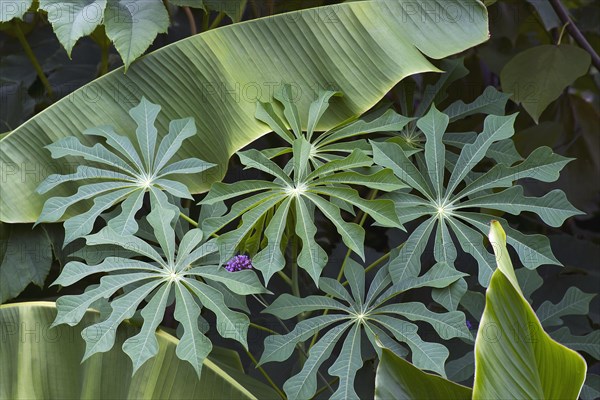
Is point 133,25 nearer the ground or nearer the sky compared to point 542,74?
nearer the ground

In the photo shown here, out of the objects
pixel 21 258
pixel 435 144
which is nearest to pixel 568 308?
pixel 435 144

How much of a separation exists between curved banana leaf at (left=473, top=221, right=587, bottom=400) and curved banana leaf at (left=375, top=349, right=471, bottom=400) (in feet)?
0.18

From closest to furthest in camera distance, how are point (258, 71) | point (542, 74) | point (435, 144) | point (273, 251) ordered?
point (273, 251), point (435, 144), point (258, 71), point (542, 74)

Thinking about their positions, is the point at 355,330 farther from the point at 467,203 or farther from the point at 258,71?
the point at 258,71

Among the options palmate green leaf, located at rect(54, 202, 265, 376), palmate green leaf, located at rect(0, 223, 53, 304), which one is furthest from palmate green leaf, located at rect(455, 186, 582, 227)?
palmate green leaf, located at rect(0, 223, 53, 304)

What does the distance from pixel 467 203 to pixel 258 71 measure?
1.32 ft

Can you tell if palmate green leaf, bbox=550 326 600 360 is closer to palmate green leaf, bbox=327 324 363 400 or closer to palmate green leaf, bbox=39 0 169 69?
palmate green leaf, bbox=327 324 363 400

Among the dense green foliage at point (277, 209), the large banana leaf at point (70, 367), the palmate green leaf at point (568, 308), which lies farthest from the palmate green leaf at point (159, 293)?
the palmate green leaf at point (568, 308)

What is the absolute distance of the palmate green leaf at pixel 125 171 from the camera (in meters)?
0.88

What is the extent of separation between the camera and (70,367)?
3.14 ft

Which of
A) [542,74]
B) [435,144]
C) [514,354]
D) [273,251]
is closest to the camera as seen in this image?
[514,354]

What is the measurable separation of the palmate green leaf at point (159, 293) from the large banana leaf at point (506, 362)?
0.21 m

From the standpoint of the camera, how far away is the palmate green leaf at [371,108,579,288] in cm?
87

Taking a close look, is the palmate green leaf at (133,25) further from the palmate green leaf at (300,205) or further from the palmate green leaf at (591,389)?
the palmate green leaf at (591,389)
